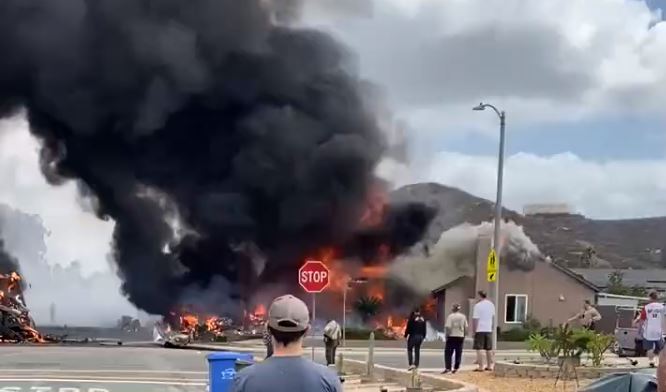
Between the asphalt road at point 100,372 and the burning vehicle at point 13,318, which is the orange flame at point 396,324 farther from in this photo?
the asphalt road at point 100,372

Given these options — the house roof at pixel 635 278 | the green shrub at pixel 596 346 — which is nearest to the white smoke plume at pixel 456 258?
the house roof at pixel 635 278

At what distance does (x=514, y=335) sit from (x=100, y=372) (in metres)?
20.3

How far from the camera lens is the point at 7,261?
45406 millimetres

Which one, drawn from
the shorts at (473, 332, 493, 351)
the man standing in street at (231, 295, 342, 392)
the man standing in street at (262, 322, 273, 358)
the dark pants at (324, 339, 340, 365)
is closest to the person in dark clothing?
the shorts at (473, 332, 493, 351)

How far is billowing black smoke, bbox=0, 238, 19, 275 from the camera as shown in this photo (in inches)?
1733

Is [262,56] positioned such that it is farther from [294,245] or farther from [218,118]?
[294,245]

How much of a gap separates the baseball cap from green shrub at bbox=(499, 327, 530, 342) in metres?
31.5

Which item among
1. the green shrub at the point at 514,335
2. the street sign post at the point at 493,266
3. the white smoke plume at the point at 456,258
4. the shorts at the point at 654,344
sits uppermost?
the white smoke plume at the point at 456,258

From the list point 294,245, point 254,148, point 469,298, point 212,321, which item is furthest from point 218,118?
point 469,298

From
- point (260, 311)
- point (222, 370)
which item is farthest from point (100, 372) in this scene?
point (260, 311)

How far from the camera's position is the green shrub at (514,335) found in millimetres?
35062

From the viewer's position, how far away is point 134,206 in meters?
45.2

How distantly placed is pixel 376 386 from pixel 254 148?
29258 mm

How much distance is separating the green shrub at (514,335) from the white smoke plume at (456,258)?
4.97 m
